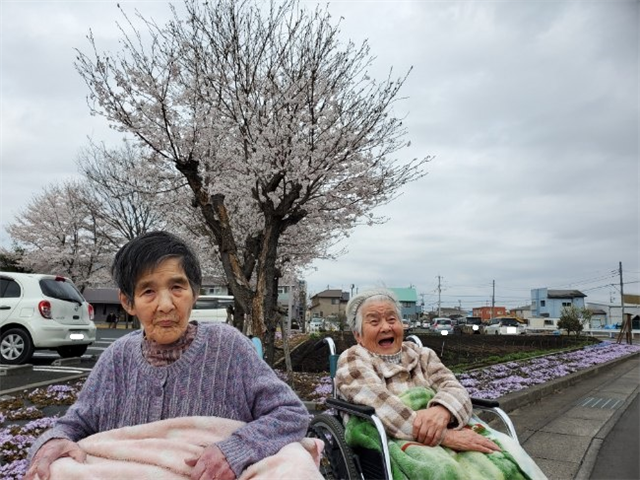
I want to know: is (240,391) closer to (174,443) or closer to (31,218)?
(174,443)

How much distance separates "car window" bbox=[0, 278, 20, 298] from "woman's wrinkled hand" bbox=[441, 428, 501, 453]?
864 cm

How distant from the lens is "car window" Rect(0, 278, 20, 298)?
849 cm

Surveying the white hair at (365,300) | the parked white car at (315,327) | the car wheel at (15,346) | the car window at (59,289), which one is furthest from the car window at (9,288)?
the parked white car at (315,327)

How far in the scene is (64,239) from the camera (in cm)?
2947

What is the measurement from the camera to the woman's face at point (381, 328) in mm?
2682

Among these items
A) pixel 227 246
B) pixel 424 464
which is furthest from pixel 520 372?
pixel 424 464

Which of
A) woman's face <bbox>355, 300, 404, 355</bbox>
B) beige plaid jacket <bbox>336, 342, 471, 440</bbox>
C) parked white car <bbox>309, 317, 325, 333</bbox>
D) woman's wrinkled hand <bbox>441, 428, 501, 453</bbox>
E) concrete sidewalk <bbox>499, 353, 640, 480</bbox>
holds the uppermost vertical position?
woman's face <bbox>355, 300, 404, 355</bbox>

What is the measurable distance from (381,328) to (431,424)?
0.64 m

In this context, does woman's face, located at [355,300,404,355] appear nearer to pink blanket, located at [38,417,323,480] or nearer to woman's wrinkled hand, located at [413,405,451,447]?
woman's wrinkled hand, located at [413,405,451,447]

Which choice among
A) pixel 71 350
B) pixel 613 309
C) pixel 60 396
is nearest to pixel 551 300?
pixel 613 309

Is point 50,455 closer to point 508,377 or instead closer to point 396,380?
point 396,380

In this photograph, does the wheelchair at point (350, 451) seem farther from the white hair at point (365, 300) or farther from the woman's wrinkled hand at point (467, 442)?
the white hair at point (365, 300)

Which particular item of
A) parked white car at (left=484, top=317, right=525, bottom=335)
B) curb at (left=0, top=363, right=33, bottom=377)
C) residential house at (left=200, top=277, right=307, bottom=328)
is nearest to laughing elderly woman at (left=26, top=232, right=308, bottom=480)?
curb at (left=0, top=363, right=33, bottom=377)

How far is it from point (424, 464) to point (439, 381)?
2.20 ft
